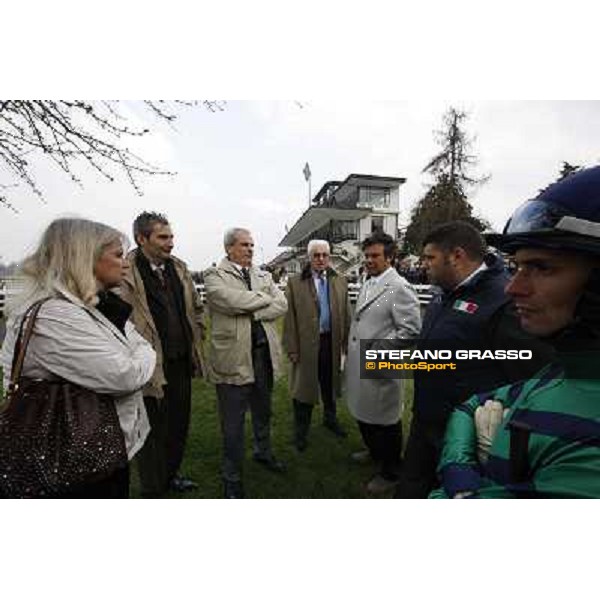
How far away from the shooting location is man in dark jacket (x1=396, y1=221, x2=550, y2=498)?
1402 millimetres

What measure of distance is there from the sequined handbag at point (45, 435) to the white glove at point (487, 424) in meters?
1.06

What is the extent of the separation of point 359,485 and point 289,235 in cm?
156

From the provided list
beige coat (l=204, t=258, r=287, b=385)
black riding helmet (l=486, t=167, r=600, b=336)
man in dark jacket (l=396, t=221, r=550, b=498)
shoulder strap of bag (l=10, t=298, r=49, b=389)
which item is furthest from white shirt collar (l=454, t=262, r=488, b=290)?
shoulder strap of bag (l=10, t=298, r=49, b=389)

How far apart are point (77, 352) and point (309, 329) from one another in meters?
1.67

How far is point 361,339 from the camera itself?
1.97m

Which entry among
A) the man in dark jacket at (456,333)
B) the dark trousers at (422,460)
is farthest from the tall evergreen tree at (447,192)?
the dark trousers at (422,460)

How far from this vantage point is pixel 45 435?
3.70 ft

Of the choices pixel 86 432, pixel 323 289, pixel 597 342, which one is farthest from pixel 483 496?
pixel 323 289

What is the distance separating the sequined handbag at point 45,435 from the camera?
1.13 m

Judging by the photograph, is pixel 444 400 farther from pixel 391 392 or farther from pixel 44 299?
pixel 44 299

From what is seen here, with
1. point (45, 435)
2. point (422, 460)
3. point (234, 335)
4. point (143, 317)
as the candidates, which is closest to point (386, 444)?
point (422, 460)

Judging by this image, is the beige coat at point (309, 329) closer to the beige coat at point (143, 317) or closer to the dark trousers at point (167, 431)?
the dark trousers at point (167, 431)

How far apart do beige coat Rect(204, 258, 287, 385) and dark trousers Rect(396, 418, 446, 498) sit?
887mm

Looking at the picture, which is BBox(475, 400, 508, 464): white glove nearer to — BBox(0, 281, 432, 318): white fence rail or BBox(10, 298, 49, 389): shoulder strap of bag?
BBox(0, 281, 432, 318): white fence rail
